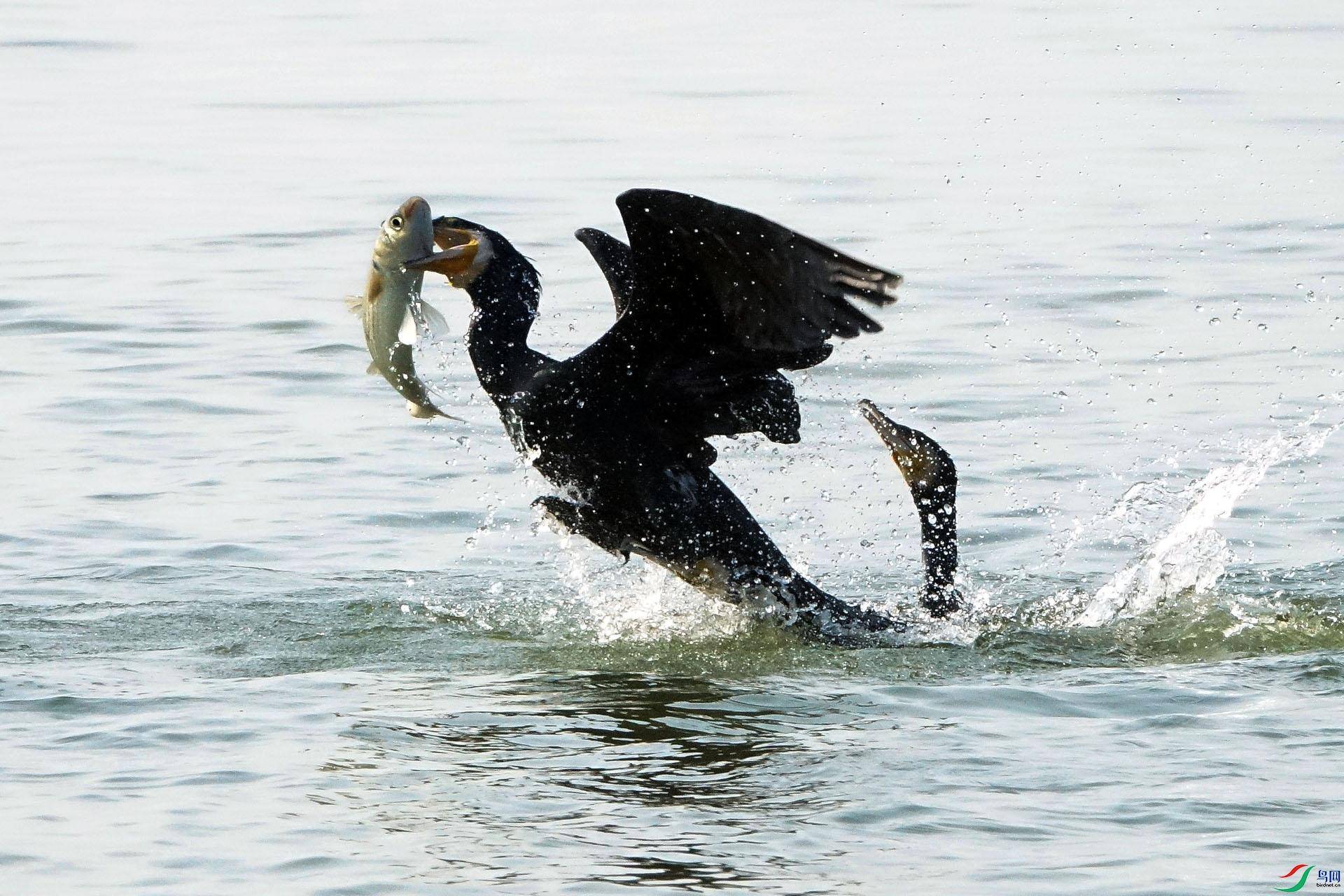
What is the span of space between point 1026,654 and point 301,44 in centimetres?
1445

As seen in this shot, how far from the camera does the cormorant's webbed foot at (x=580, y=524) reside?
716 cm

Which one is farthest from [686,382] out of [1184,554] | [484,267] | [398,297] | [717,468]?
[717,468]

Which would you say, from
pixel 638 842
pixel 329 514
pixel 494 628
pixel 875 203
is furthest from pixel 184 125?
pixel 638 842

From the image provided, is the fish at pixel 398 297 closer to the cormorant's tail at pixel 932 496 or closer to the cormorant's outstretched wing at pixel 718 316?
the cormorant's outstretched wing at pixel 718 316

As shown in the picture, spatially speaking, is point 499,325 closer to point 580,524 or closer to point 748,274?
point 580,524

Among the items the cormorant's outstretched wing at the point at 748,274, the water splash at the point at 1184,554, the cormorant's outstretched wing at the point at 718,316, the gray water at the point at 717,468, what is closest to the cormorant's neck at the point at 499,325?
the cormorant's outstretched wing at the point at 718,316

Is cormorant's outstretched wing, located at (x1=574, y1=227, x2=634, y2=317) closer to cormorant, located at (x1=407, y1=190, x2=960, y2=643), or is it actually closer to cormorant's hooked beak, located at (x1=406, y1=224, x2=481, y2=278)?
cormorant, located at (x1=407, y1=190, x2=960, y2=643)

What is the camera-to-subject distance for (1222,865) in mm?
5137

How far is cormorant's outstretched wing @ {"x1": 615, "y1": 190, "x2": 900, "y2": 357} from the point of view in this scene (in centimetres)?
649

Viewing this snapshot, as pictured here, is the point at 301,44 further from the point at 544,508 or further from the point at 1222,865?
the point at 1222,865

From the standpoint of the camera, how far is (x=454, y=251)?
7.11 metres

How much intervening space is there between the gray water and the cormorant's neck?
819mm

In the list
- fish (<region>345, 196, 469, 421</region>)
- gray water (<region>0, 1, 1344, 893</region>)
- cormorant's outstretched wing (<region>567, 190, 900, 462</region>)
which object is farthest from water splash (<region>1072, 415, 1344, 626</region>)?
fish (<region>345, 196, 469, 421</region>)

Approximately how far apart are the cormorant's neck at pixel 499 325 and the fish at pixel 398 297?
43 cm
